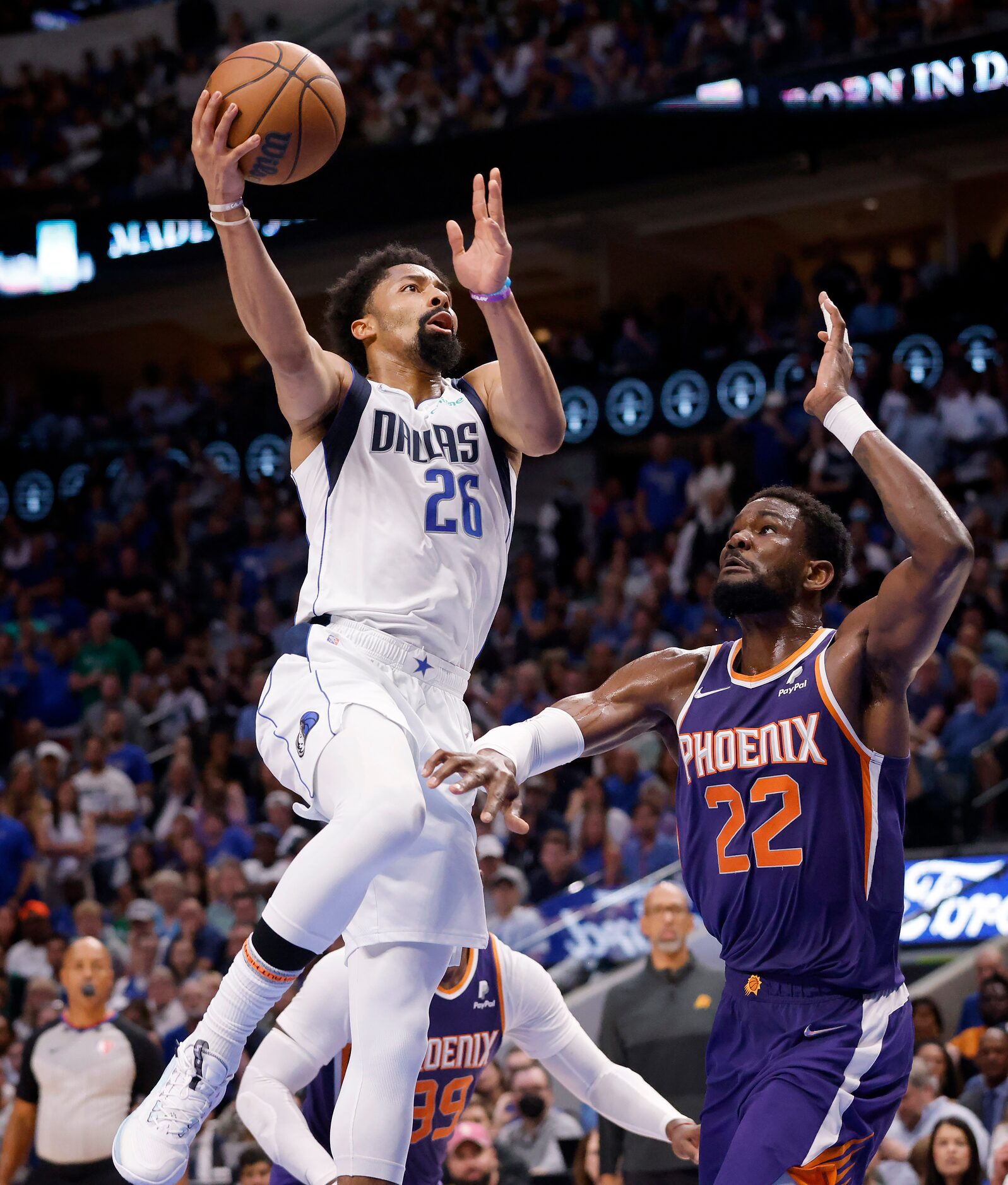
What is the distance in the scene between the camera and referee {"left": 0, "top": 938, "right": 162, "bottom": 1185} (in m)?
8.05

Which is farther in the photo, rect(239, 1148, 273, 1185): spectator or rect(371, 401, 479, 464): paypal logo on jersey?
rect(239, 1148, 273, 1185): spectator

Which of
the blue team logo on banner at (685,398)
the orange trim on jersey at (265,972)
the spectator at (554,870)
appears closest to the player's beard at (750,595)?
the orange trim on jersey at (265,972)

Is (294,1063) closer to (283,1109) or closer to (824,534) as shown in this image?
(283,1109)

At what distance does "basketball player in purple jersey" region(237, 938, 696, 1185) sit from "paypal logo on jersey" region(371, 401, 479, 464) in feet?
6.44

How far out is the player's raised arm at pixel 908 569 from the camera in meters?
4.45

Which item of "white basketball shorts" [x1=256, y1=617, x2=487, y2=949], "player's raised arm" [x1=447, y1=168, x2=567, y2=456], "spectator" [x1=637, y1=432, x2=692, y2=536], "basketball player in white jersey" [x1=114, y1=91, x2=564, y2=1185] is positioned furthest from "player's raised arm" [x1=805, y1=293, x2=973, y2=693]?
"spectator" [x1=637, y1=432, x2=692, y2=536]

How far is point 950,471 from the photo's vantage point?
14234mm

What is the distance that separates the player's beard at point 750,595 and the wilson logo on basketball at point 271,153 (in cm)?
181

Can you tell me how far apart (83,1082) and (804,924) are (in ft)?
15.9

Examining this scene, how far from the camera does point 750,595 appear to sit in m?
4.90

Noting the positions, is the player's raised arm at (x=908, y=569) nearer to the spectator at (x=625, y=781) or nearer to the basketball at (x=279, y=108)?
the basketball at (x=279, y=108)

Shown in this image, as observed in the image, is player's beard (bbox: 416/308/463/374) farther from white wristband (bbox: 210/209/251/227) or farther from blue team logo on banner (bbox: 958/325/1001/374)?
blue team logo on banner (bbox: 958/325/1001/374)

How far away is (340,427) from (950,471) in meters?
10.4

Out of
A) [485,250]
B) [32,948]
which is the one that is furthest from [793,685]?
[32,948]
